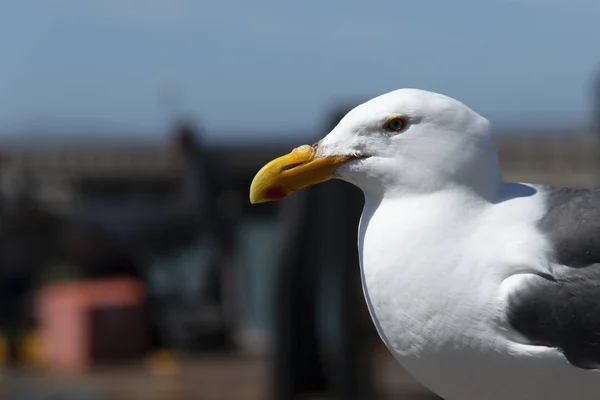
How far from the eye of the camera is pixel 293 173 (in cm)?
310

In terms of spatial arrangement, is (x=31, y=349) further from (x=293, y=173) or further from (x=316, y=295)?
(x=293, y=173)

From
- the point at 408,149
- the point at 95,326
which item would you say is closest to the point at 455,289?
the point at 408,149

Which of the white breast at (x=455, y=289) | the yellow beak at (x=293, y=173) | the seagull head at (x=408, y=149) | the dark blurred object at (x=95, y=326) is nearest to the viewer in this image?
the white breast at (x=455, y=289)

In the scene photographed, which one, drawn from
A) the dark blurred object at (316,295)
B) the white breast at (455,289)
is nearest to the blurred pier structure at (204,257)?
the dark blurred object at (316,295)

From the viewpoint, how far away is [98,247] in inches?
1065

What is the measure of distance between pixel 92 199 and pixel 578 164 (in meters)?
13.9

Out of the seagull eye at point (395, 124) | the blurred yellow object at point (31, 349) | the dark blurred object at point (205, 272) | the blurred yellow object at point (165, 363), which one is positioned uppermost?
the seagull eye at point (395, 124)

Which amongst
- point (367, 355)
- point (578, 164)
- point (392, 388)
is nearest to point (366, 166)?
point (367, 355)

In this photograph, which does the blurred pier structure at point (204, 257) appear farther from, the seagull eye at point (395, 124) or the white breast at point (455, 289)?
the white breast at point (455, 289)

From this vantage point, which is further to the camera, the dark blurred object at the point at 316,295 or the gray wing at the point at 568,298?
the dark blurred object at the point at 316,295

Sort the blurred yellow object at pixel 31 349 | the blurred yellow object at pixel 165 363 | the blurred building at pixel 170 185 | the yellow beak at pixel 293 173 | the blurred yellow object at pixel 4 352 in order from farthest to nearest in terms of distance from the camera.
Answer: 1. the blurred building at pixel 170 185
2. the blurred yellow object at pixel 31 349
3. the blurred yellow object at pixel 4 352
4. the blurred yellow object at pixel 165 363
5. the yellow beak at pixel 293 173

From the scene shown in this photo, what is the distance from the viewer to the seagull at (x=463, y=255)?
2814 millimetres

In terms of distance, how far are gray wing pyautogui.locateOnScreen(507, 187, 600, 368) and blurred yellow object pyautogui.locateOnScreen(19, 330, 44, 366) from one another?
19029 millimetres

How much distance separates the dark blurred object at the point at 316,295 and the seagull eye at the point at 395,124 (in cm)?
588
